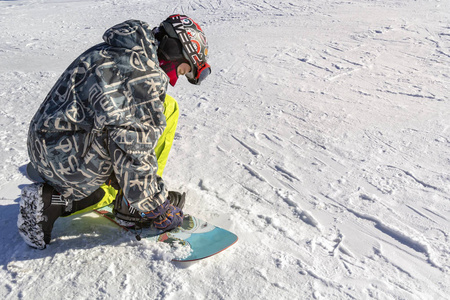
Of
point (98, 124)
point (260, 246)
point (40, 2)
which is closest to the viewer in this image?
point (98, 124)

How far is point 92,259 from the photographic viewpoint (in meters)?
2.00

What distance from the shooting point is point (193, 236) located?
7.19 feet

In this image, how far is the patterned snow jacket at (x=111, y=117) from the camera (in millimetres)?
1787

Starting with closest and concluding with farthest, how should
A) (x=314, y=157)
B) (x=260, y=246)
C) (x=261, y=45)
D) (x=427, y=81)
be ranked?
(x=260, y=246), (x=314, y=157), (x=427, y=81), (x=261, y=45)

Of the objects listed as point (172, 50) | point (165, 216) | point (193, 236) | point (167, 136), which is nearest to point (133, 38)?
point (172, 50)

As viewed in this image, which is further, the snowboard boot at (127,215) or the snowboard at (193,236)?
the snowboard boot at (127,215)

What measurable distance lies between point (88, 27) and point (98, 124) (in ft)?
17.0

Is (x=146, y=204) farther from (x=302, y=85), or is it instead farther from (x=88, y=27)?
(x=88, y=27)

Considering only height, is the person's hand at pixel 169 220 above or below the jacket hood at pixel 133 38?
below

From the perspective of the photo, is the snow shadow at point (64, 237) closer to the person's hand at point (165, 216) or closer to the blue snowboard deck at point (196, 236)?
the blue snowboard deck at point (196, 236)

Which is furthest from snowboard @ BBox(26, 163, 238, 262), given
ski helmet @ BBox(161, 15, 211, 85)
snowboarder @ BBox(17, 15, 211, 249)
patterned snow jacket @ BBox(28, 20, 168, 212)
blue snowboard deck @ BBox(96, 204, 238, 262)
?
ski helmet @ BBox(161, 15, 211, 85)

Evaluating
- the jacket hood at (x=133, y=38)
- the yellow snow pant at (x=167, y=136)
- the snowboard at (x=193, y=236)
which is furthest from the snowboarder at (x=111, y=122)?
the yellow snow pant at (x=167, y=136)

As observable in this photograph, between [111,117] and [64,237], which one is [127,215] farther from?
[111,117]

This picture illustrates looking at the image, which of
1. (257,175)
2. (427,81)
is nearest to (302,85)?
(427,81)
